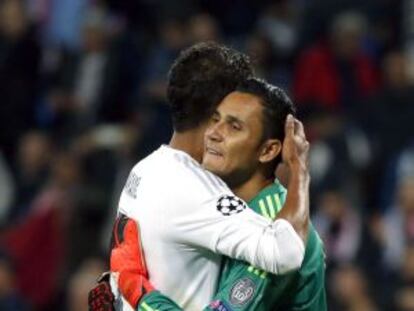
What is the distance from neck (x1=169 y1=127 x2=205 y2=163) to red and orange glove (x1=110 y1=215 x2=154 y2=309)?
303 millimetres

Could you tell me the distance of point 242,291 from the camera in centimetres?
549

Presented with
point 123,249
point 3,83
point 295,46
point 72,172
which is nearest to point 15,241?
point 72,172

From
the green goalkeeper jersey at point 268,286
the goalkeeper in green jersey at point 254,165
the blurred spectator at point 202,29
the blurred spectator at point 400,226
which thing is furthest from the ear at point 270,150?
the blurred spectator at point 202,29

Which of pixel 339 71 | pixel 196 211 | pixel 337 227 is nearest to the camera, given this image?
pixel 196 211

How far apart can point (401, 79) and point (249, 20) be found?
209 centimetres

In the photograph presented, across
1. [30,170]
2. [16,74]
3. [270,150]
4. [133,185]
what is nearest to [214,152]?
[270,150]

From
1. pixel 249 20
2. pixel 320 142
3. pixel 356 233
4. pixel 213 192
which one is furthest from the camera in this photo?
pixel 249 20

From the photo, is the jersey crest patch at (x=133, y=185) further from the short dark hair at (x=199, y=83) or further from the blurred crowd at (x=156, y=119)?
the blurred crowd at (x=156, y=119)

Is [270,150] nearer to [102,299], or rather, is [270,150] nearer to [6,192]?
[102,299]

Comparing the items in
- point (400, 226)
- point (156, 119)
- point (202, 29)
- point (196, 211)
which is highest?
point (196, 211)

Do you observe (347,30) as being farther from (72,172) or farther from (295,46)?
(72,172)

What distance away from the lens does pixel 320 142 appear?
36.6ft

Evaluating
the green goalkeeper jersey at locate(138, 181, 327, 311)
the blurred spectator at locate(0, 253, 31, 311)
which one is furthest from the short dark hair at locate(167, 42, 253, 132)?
the blurred spectator at locate(0, 253, 31, 311)

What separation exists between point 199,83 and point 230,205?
1.46 ft
